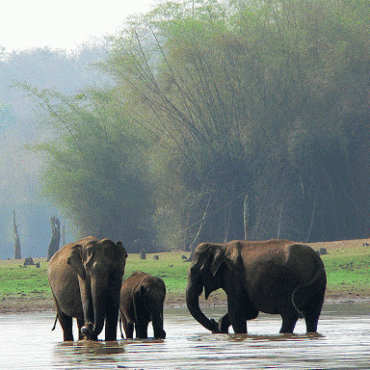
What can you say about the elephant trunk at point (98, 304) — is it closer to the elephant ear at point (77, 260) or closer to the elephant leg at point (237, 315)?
the elephant ear at point (77, 260)

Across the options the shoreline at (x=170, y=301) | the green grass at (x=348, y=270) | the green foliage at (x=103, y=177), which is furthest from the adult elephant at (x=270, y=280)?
the green foliage at (x=103, y=177)

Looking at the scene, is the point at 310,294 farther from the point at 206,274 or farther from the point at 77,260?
the point at 77,260

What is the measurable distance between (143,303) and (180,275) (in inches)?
600

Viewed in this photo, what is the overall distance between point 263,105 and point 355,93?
4.13 metres

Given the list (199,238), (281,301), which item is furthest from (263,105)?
(281,301)

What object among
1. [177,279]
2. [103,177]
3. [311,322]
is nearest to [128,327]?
[311,322]

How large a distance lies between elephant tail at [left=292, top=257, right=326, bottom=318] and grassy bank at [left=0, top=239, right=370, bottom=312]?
9637 millimetres

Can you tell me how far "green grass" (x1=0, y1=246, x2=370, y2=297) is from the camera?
25.5 m

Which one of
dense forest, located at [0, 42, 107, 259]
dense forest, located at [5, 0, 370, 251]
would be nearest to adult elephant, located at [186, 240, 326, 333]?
dense forest, located at [5, 0, 370, 251]

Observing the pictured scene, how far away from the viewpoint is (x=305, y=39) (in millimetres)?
40906

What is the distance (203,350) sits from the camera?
1134cm

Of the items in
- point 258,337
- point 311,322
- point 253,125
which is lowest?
point 258,337

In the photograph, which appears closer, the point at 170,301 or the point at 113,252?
the point at 113,252

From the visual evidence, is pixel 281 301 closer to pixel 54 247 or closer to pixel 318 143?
pixel 318 143
